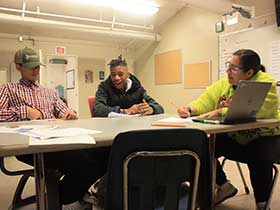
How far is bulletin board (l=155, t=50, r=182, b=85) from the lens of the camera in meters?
5.74

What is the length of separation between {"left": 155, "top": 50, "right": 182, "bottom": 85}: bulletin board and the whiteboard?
1235 millimetres

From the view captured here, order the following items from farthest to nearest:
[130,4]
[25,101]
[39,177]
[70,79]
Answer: [70,79] < [130,4] < [25,101] < [39,177]

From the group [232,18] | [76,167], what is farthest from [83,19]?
[76,167]

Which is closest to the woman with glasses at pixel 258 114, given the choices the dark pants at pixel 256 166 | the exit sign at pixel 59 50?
the dark pants at pixel 256 166

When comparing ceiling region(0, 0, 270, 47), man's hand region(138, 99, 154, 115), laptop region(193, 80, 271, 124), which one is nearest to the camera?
laptop region(193, 80, 271, 124)

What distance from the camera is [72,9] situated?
16.8 ft

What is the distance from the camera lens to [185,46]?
557 cm

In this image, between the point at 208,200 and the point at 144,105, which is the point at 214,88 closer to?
the point at 144,105

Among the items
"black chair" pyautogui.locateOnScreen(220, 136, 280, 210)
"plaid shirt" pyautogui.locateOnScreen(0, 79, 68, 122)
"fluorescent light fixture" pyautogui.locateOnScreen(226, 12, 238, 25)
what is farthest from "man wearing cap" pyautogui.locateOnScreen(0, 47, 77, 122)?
"fluorescent light fixture" pyautogui.locateOnScreen(226, 12, 238, 25)

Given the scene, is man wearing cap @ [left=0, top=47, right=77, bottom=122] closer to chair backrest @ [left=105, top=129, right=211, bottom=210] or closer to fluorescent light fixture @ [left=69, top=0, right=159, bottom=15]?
chair backrest @ [left=105, top=129, right=211, bottom=210]

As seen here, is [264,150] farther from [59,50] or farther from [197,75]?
[59,50]

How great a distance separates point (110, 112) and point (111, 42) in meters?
4.52

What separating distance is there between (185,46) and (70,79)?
2.41m

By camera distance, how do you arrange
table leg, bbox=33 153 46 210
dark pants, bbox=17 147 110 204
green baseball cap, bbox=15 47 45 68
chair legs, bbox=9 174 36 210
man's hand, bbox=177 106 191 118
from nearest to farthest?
table leg, bbox=33 153 46 210 → dark pants, bbox=17 147 110 204 → man's hand, bbox=177 106 191 118 → chair legs, bbox=9 174 36 210 → green baseball cap, bbox=15 47 45 68
